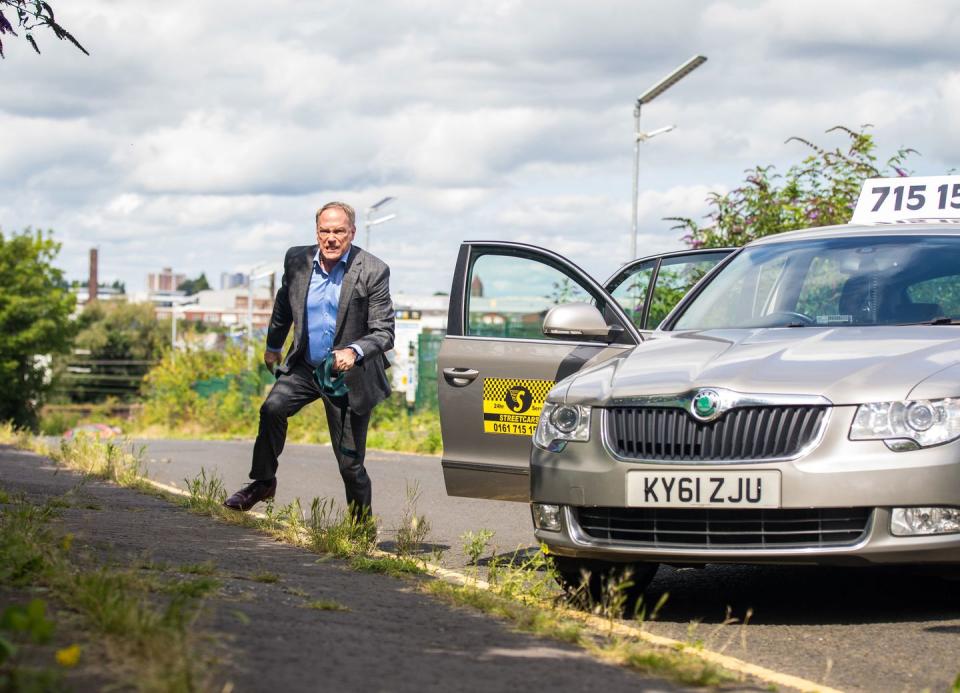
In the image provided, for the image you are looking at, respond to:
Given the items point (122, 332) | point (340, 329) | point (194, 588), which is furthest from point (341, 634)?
point (122, 332)

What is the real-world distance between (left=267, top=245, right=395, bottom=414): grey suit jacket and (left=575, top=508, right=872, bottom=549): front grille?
7.43ft

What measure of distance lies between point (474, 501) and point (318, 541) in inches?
181

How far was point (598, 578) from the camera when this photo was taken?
6375 mm

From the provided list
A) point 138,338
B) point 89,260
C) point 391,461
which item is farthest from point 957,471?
point 89,260

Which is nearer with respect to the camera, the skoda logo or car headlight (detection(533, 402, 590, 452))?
the skoda logo

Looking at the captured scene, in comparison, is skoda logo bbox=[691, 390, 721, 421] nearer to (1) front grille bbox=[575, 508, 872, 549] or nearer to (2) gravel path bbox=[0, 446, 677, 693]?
(1) front grille bbox=[575, 508, 872, 549]

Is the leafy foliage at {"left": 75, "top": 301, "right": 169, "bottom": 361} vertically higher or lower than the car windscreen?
higher

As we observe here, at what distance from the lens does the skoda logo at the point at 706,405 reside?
571 cm

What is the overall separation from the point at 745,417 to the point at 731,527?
45cm

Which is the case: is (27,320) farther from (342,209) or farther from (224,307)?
(224,307)

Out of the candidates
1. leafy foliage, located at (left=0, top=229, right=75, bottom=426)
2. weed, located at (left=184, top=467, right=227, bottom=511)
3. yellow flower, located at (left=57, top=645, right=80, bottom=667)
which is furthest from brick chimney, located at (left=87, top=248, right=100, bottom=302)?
yellow flower, located at (left=57, top=645, right=80, bottom=667)

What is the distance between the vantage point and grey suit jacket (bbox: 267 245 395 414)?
312 inches

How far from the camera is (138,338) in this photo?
353 feet

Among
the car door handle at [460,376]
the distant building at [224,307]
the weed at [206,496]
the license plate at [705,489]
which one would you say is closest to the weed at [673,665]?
the license plate at [705,489]
